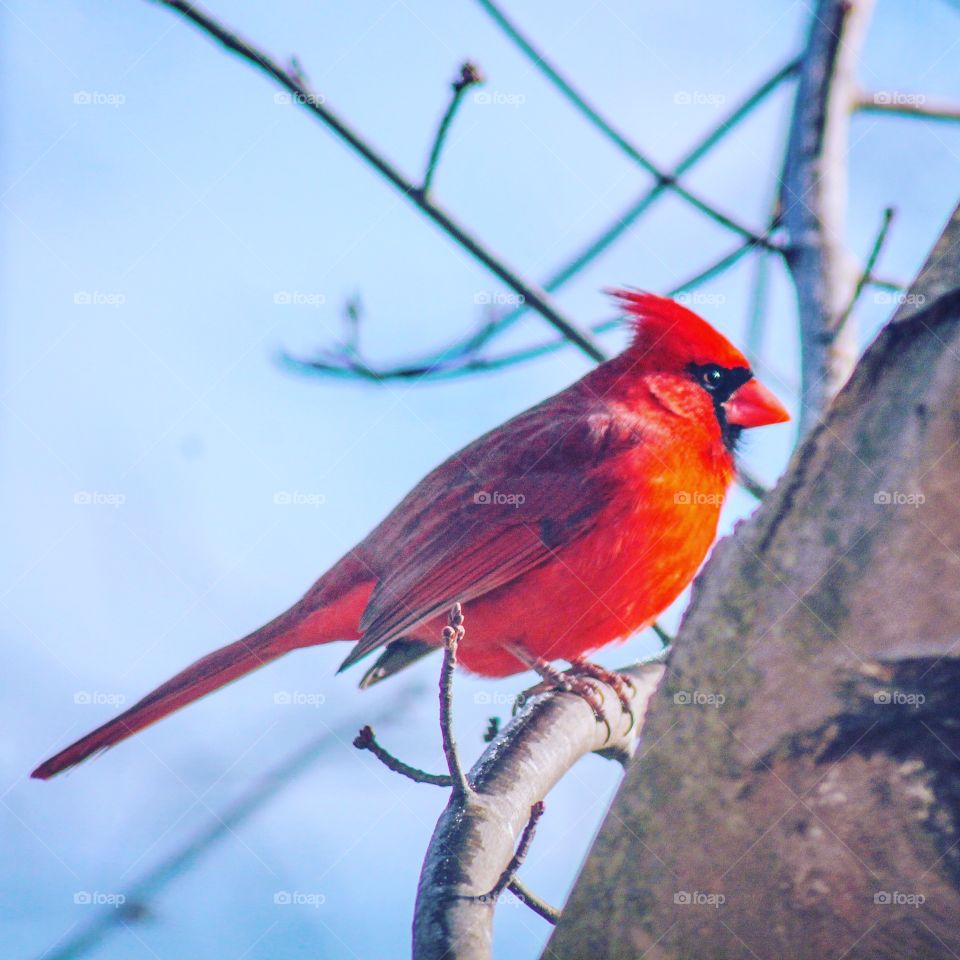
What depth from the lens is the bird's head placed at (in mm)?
3049

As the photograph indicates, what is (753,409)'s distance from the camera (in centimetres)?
306

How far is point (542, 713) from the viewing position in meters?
2.35

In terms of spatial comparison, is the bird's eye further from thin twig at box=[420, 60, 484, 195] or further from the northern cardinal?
thin twig at box=[420, 60, 484, 195]

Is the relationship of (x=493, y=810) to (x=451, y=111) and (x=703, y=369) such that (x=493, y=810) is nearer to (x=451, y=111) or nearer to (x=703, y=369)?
(x=451, y=111)

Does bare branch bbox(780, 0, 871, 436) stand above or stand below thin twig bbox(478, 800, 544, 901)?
above

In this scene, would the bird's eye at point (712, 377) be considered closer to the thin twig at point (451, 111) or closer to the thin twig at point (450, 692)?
the thin twig at point (451, 111)

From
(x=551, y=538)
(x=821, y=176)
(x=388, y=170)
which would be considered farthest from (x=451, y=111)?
(x=821, y=176)

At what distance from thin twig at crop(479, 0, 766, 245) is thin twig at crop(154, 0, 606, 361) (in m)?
0.52

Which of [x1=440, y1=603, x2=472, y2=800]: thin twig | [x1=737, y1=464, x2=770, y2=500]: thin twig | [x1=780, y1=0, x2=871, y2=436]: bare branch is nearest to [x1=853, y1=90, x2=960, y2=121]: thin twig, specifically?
[x1=780, y1=0, x2=871, y2=436]: bare branch

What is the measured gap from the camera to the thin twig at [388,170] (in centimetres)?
223

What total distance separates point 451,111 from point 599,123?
74 cm

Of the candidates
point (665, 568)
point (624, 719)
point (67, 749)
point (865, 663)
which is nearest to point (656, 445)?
point (665, 568)

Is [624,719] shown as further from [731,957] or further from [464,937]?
[731,957]

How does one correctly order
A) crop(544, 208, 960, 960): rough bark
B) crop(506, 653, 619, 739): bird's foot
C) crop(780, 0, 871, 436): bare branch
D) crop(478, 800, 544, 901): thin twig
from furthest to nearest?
1. crop(780, 0, 871, 436): bare branch
2. crop(506, 653, 619, 739): bird's foot
3. crop(478, 800, 544, 901): thin twig
4. crop(544, 208, 960, 960): rough bark
